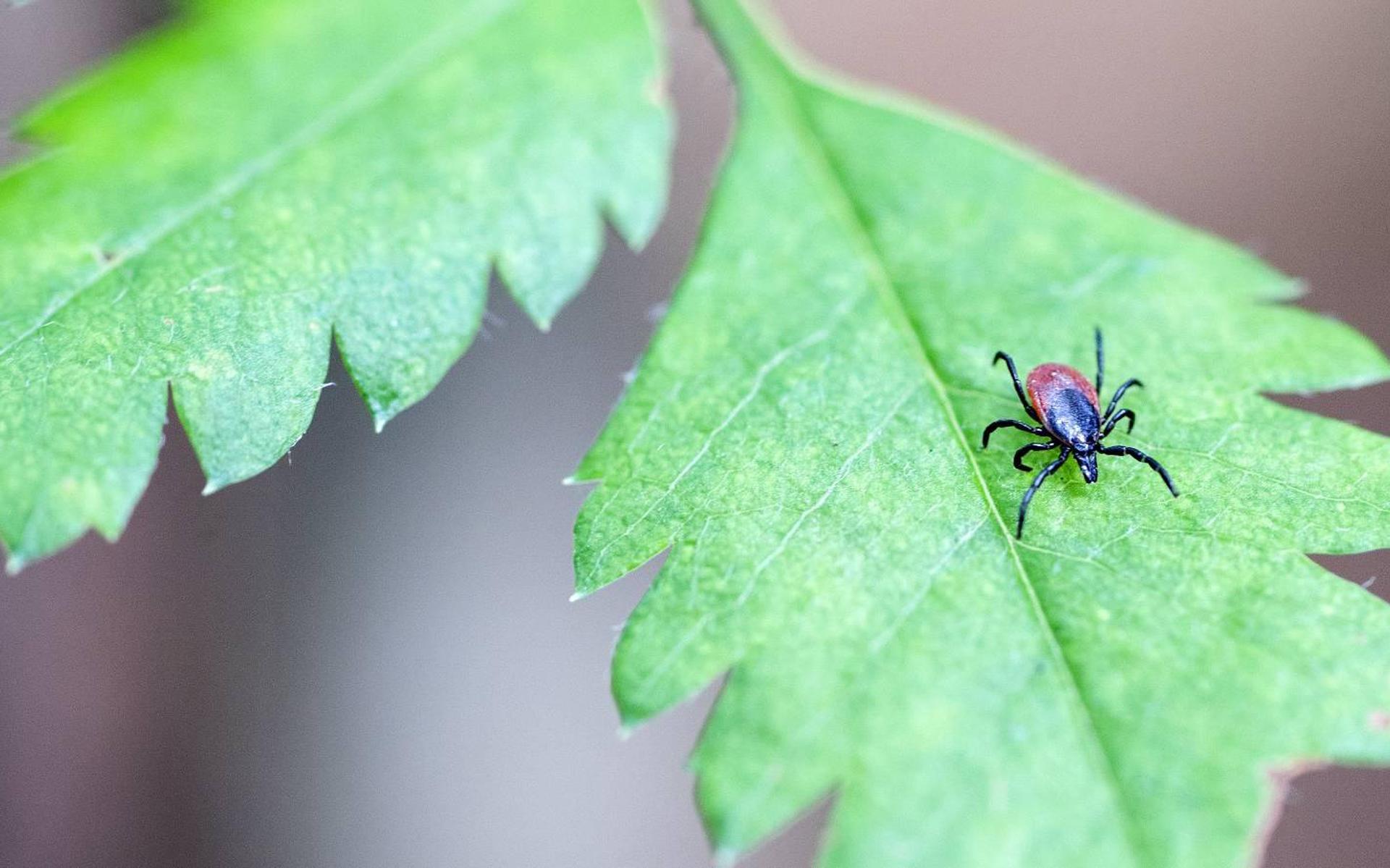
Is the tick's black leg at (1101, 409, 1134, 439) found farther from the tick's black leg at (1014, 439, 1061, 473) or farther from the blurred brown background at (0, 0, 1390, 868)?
the blurred brown background at (0, 0, 1390, 868)

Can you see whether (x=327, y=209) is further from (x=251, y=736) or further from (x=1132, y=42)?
(x=1132, y=42)

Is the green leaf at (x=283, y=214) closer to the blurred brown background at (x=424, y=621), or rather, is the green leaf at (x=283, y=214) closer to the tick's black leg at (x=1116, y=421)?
the blurred brown background at (x=424, y=621)

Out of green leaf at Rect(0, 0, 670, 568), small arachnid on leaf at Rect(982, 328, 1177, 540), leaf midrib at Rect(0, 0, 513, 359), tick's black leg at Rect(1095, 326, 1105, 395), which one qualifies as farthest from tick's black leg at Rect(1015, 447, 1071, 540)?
leaf midrib at Rect(0, 0, 513, 359)

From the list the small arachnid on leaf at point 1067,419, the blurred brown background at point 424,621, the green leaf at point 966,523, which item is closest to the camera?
the green leaf at point 966,523

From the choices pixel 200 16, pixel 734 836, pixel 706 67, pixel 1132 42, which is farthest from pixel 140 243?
pixel 1132 42

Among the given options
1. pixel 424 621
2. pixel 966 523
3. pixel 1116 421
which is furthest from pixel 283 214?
pixel 424 621

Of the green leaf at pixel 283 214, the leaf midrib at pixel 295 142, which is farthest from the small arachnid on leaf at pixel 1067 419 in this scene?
the leaf midrib at pixel 295 142
